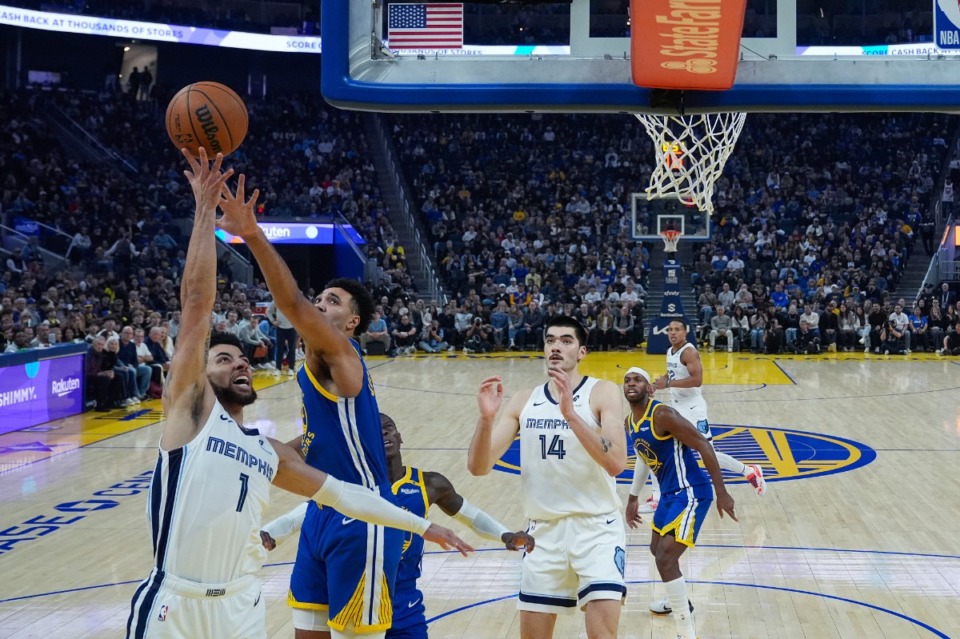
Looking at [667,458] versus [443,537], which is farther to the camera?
[667,458]

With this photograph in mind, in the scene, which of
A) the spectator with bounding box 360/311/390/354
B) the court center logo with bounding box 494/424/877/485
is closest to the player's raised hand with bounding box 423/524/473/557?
the court center logo with bounding box 494/424/877/485

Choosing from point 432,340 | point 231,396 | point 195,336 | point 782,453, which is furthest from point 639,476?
point 432,340

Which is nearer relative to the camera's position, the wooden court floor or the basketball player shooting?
the basketball player shooting

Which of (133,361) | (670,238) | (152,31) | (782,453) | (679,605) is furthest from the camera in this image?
(152,31)

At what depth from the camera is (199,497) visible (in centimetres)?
314

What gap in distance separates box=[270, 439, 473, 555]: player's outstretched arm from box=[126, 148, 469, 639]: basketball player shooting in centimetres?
18

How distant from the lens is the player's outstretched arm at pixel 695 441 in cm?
584

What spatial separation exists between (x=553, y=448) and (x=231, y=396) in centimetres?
161

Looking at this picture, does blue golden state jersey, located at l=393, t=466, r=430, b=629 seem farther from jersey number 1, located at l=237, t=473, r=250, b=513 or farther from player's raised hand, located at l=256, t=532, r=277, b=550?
jersey number 1, located at l=237, t=473, r=250, b=513

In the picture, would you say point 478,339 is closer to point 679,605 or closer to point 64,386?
point 64,386

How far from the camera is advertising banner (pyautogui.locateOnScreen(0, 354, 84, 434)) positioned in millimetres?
12070

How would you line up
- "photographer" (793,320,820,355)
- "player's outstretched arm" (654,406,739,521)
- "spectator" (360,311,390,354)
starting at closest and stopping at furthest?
"player's outstretched arm" (654,406,739,521) → "spectator" (360,311,390,354) → "photographer" (793,320,820,355)

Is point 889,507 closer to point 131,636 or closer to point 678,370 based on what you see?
point 678,370

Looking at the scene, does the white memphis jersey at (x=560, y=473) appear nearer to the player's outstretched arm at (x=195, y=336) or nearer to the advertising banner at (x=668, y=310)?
the player's outstretched arm at (x=195, y=336)
